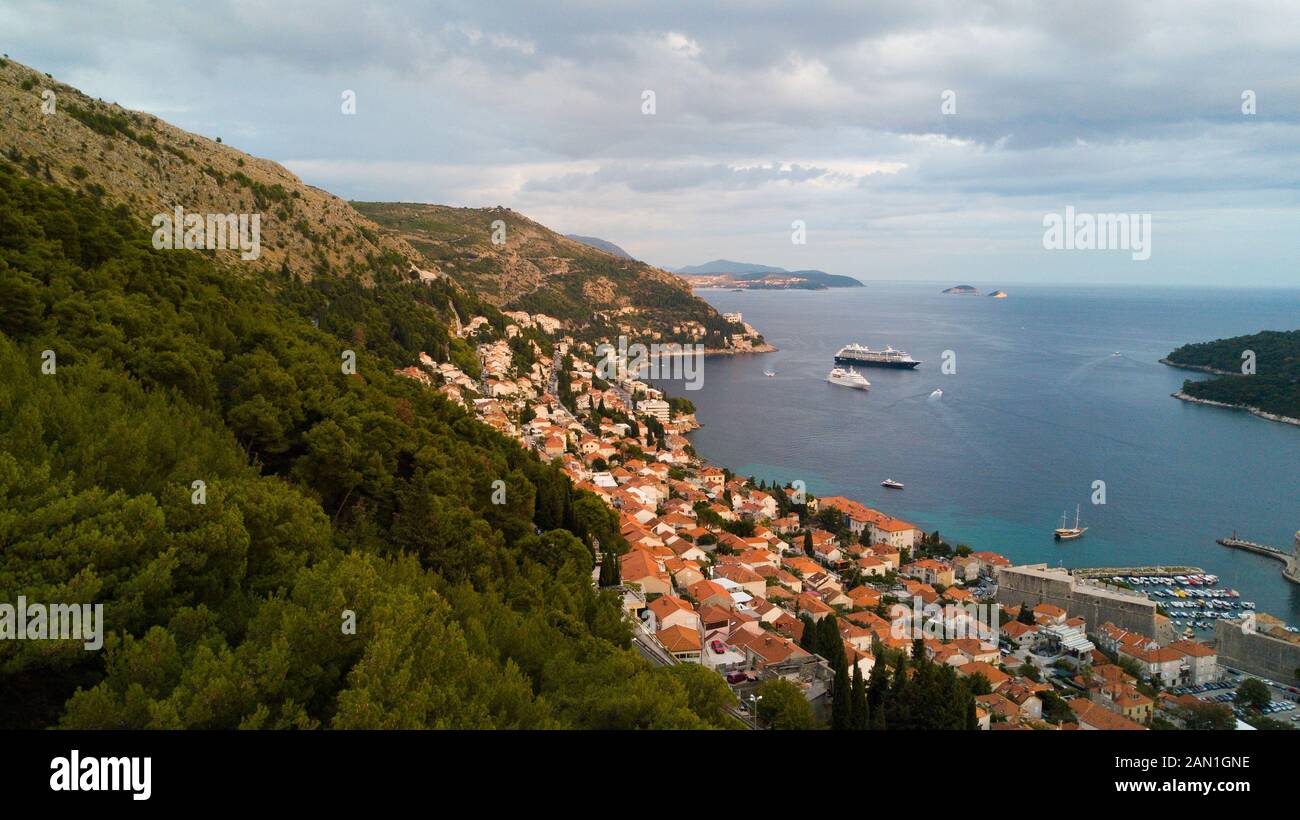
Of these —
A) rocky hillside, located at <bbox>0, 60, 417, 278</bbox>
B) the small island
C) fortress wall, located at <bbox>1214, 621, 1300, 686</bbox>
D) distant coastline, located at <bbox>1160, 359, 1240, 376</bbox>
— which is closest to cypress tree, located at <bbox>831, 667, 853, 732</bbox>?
fortress wall, located at <bbox>1214, 621, 1300, 686</bbox>

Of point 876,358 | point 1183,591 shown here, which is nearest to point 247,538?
point 1183,591

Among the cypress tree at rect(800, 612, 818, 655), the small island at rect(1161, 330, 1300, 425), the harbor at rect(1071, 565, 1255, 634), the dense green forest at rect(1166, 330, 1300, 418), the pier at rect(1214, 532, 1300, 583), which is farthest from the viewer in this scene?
the dense green forest at rect(1166, 330, 1300, 418)

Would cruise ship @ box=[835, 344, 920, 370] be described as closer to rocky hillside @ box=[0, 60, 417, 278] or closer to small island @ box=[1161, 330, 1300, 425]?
small island @ box=[1161, 330, 1300, 425]

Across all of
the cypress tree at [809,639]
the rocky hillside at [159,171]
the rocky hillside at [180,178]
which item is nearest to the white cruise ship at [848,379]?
the rocky hillside at [180,178]

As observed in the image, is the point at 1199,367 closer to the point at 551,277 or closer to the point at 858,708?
the point at 551,277

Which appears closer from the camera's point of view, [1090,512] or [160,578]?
[160,578]

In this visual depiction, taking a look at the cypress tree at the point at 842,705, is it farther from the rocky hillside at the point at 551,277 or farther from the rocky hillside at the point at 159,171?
the rocky hillside at the point at 551,277
